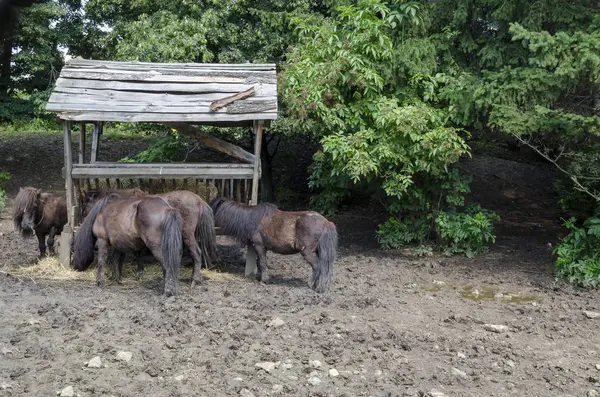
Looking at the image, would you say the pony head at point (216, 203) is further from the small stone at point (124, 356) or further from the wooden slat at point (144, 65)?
the small stone at point (124, 356)

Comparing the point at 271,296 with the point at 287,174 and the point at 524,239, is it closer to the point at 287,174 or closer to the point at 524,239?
the point at 524,239

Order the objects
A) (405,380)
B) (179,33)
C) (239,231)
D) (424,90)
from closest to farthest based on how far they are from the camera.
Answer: (405,380)
(239,231)
(424,90)
(179,33)

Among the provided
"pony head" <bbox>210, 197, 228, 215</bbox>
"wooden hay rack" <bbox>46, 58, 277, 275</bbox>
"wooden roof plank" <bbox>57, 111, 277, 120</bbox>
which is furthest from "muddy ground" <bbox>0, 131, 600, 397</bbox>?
"wooden roof plank" <bbox>57, 111, 277, 120</bbox>

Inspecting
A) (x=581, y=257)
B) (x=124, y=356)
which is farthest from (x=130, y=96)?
(x=581, y=257)

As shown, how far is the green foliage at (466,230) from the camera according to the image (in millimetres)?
11273

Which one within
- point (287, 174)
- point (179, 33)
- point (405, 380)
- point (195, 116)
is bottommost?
point (287, 174)

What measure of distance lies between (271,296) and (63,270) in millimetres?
3354

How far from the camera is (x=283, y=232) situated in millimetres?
9062

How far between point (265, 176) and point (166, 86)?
6462mm

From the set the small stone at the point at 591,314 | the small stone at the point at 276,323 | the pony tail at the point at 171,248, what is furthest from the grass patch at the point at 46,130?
the small stone at the point at 591,314

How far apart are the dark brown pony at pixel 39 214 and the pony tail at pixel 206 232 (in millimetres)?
2590

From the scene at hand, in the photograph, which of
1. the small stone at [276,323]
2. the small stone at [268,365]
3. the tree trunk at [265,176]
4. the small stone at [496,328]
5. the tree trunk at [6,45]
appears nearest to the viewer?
the tree trunk at [6,45]

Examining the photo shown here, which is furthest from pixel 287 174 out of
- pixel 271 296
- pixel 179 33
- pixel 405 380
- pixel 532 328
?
pixel 405 380

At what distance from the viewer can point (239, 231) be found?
9.36 meters
